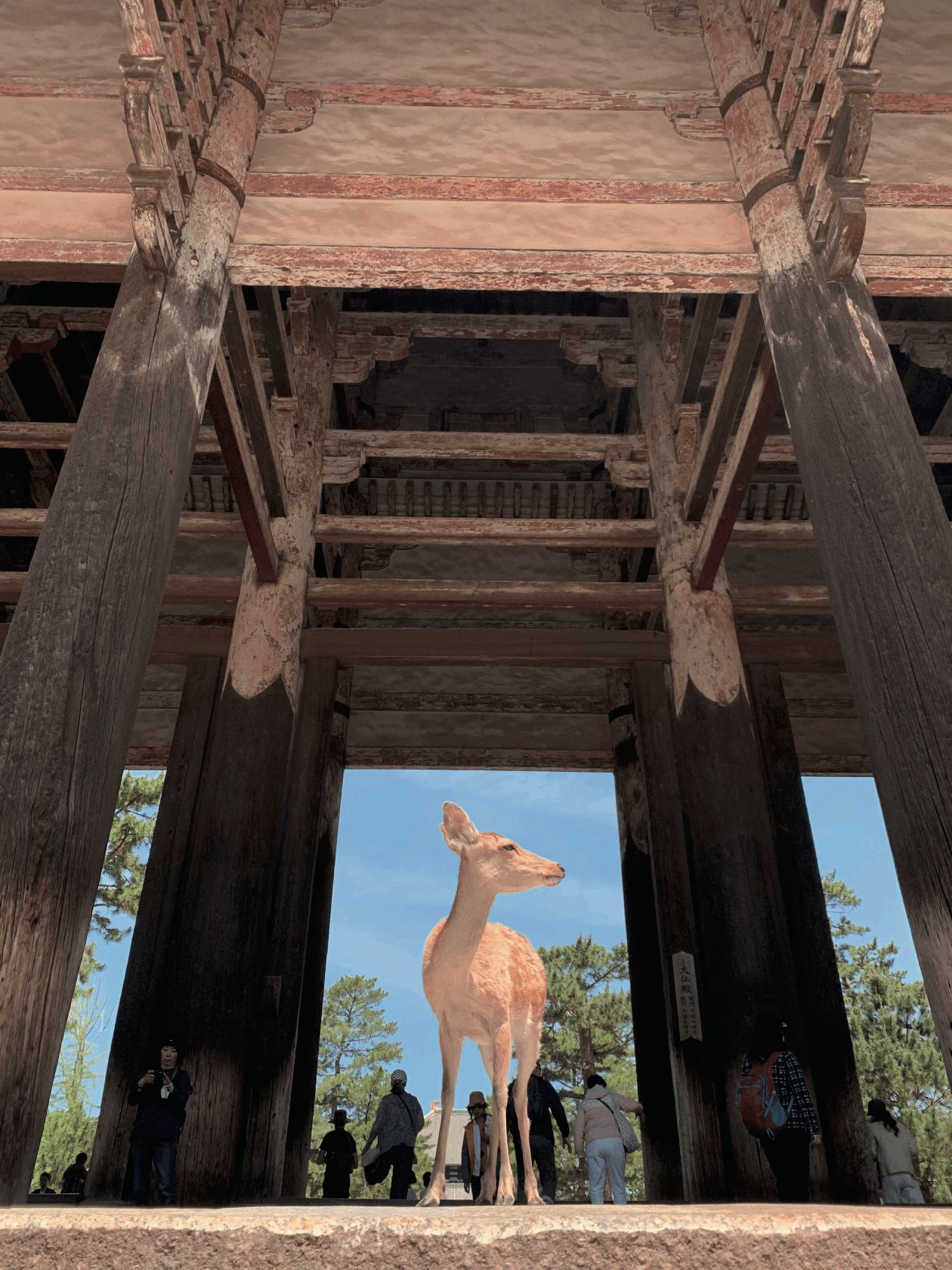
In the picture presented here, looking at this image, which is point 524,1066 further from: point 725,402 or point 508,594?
point 508,594

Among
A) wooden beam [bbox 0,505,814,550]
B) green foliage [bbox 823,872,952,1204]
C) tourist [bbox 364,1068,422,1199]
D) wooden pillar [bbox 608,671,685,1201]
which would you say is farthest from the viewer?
green foliage [bbox 823,872,952,1204]

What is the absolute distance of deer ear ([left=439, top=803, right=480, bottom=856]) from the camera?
14.2 ft

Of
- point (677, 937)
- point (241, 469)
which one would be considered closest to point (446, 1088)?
point (241, 469)

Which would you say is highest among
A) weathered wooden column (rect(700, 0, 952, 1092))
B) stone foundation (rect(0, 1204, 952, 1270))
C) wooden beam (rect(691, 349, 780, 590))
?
wooden beam (rect(691, 349, 780, 590))

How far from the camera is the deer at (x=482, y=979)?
13.9 ft

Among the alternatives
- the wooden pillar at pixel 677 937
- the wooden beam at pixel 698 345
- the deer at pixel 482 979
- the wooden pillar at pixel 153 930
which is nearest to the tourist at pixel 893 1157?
the wooden pillar at pixel 677 937

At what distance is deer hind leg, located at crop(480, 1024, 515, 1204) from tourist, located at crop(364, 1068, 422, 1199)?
2.40m

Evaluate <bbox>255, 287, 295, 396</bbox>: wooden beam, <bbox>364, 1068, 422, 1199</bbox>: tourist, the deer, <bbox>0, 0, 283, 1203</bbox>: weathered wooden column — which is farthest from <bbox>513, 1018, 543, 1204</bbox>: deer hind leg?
<bbox>255, 287, 295, 396</bbox>: wooden beam

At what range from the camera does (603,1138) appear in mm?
6031

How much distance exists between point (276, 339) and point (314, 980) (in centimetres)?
616

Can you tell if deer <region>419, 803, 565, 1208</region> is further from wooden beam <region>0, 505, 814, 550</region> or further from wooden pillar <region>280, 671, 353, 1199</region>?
wooden pillar <region>280, 671, 353, 1199</region>

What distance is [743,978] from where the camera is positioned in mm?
5711

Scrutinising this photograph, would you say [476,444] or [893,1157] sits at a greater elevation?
[476,444]

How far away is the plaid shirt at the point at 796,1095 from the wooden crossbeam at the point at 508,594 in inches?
181
